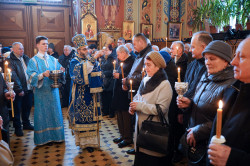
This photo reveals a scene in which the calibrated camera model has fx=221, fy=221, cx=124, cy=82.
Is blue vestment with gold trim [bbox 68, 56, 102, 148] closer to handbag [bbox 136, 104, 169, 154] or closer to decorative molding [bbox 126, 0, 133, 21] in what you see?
handbag [bbox 136, 104, 169, 154]

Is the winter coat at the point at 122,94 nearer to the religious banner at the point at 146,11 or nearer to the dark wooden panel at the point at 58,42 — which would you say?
the dark wooden panel at the point at 58,42

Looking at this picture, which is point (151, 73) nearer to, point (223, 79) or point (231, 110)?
point (223, 79)

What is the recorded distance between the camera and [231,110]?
1405mm

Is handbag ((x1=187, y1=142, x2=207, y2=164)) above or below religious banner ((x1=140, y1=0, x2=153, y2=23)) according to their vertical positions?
below

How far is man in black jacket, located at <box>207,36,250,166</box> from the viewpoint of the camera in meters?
1.24

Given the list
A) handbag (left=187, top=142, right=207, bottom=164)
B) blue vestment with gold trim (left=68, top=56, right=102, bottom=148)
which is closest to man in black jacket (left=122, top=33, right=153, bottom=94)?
blue vestment with gold trim (left=68, top=56, right=102, bottom=148)

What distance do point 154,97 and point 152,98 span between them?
3 centimetres

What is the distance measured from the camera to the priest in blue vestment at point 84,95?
3.72 m

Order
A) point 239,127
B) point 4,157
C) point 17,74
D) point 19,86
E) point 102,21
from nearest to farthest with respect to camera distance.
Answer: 1. point 239,127
2. point 4,157
3. point 19,86
4. point 17,74
5. point 102,21

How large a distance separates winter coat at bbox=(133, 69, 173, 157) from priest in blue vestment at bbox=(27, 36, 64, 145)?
2071 millimetres

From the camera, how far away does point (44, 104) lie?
4.16 metres

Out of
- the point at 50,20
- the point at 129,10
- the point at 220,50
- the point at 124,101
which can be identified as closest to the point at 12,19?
the point at 50,20

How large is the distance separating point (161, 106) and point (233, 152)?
1391 mm

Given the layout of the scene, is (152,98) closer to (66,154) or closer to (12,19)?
(66,154)
